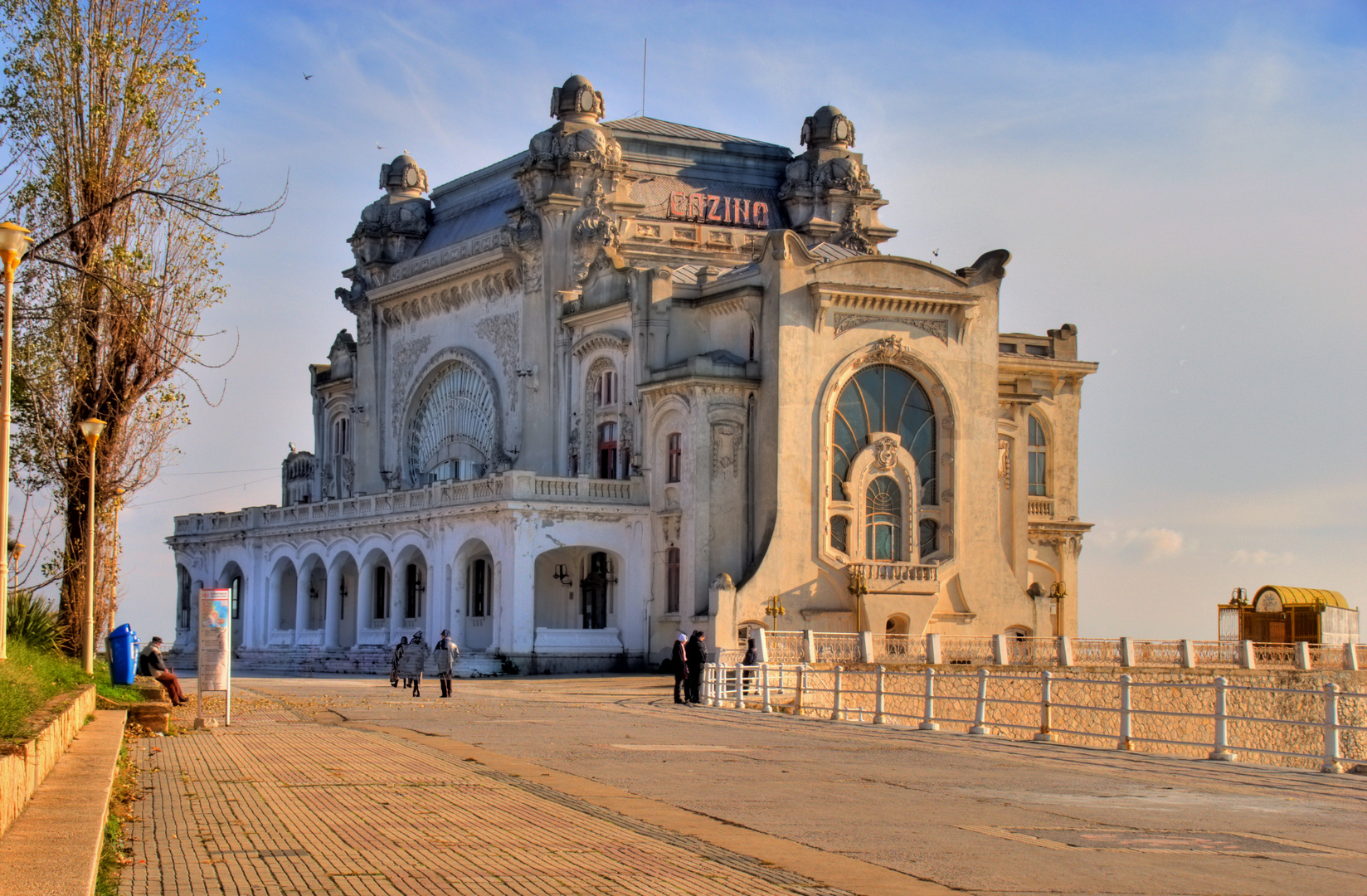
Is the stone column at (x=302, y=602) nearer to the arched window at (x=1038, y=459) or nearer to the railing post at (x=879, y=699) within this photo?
the arched window at (x=1038, y=459)

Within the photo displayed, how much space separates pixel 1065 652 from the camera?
5059cm

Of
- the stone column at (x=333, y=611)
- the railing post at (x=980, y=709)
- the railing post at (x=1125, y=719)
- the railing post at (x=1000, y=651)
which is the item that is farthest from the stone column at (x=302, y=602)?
the railing post at (x=1125, y=719)

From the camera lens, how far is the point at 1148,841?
45.4ft

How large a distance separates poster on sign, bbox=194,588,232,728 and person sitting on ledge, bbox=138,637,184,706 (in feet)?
20.5

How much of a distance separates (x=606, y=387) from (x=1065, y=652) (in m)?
18.0

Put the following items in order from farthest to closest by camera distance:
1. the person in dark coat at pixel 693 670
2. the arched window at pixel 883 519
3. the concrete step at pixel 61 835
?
1. the arched window at pixel 883 519
2. the person in dark coat at pixel 693 670
3. the concrete step at pixel 61 835

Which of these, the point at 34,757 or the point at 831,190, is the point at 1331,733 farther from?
the point at 831,190

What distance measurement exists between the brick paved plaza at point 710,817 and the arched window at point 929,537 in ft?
103

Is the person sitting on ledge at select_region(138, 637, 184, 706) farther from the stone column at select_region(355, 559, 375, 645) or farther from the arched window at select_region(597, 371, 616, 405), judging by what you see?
the stone column at select_region(355, 559, 375, 645)

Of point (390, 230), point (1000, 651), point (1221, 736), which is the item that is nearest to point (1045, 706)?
point (1221, 736)

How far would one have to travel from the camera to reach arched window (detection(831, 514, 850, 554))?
2168 inches

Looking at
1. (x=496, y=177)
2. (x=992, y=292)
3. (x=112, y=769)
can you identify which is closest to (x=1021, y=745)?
(x=112, y=769)

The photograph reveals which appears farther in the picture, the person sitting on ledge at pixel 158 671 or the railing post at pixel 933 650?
the railing post at pixel 933 650

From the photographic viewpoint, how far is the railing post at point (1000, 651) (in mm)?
50406
